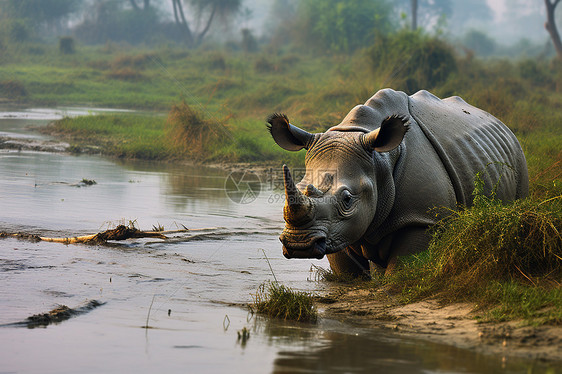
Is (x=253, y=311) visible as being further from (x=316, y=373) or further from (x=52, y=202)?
(x=52, y=202)

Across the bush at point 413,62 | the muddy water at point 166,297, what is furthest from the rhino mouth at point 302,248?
the bush at point 413,62

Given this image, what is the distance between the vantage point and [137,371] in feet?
13.3

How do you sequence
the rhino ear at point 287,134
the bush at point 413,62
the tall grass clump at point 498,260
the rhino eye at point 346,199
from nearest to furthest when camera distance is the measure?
the tall grass clump at point 498,260 < the rhino eye at point 346,199 < the rhino ear at point 287,134 < the bush at point 413,62

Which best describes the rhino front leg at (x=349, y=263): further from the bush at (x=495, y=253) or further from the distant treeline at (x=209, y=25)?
the distant treeline at (x=209, y=25)

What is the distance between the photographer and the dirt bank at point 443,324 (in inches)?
177

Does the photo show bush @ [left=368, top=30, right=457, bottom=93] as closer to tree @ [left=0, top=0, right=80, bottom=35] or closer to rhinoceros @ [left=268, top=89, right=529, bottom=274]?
rhinoceros @ [left=268, top=89, right=529, bottom=274]

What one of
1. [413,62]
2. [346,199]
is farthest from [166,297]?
[413,62]

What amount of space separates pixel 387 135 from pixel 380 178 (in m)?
0.38

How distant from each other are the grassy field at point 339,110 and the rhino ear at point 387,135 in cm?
75

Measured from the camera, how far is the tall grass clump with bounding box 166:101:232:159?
1739cm

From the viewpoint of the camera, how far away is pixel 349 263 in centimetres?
689

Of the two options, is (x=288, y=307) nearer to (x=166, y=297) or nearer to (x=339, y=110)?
(x=166, y=297)

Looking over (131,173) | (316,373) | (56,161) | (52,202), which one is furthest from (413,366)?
(56,161)

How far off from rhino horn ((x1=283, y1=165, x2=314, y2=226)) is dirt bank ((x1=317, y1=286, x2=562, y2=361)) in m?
0.82
